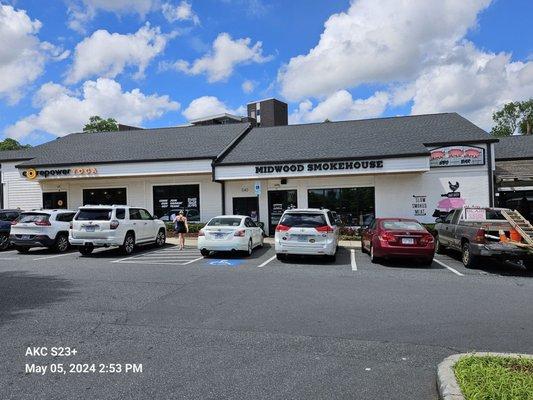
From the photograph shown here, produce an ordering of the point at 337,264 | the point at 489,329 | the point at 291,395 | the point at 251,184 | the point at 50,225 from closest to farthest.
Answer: the point at 291,395, the point at 489,329, the point at 337,264, the point at 50,225, the point at 251,184

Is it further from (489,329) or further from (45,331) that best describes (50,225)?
(489,329)

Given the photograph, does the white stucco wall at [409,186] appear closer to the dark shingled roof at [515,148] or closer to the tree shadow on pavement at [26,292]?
the dark shingled roof at [515,148]

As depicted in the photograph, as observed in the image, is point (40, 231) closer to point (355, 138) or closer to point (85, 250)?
point (85, 250)

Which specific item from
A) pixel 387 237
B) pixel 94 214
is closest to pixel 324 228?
pixel 387 237

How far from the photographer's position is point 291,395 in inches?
165

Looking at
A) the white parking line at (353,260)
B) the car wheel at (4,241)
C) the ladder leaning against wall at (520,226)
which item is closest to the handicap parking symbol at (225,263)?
the white parking line at (353,260)

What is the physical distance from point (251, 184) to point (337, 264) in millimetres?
11310

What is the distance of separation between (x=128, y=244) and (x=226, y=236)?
4088mm

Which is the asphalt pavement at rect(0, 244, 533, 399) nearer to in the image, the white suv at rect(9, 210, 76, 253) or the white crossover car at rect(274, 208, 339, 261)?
the white crossover car at rect(274, 208, 339, 261)

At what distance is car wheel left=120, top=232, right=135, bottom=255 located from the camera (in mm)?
15855

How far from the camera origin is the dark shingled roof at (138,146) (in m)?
24.3

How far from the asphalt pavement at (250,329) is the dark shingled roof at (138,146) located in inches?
521

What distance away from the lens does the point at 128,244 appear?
16.0 metres

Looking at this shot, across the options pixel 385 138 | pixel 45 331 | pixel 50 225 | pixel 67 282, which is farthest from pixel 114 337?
pixel 385 138
